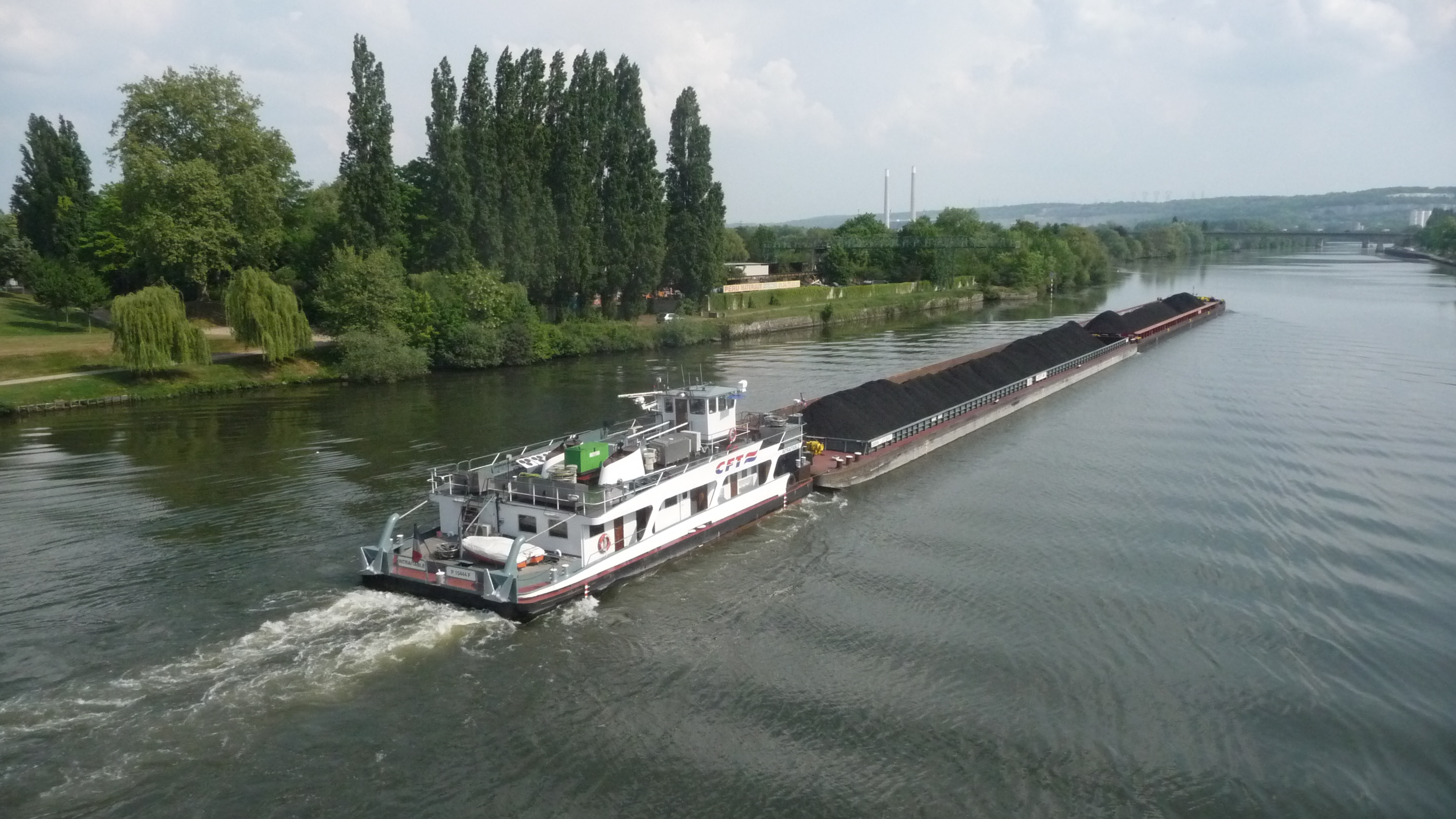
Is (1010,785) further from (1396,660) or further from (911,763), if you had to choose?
(1396,660)

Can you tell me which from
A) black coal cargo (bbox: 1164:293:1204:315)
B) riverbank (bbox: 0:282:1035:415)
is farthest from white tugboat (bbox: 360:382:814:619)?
black coal cargo (bbox: 1164:293:1204:315)

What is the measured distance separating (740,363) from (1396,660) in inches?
1542

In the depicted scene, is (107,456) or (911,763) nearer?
(911,763)

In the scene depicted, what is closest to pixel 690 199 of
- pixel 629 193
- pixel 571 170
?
pixel 629 193

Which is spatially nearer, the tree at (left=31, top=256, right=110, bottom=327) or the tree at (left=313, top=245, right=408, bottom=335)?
the tree at (left=313, top=245, right=408, bottom=335)

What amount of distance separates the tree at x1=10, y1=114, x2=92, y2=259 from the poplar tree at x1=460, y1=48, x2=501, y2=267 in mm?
29843

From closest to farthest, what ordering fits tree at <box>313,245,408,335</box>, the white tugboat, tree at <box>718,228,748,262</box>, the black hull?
the black hull → the white tugboat → tree at <box>313,245,408,335</box> → tree at <box>718,228,748,262</box>

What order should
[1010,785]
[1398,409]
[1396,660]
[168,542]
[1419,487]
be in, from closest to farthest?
[1010,785] → [1396,660] → [168,542] → [1419,487] → [1398,409]

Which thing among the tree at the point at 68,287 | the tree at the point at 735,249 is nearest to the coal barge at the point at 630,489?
the tree at the point at 68,287

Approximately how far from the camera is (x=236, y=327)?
4666 cm

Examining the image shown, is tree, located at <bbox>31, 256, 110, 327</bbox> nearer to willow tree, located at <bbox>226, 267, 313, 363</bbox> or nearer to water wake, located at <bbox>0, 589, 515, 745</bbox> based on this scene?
willow tree, located at <bbox>226, 267, 313, 363</bbox>

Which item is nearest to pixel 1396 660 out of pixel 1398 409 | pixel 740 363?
pixel 1398 409

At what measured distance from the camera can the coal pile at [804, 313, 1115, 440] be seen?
31000 millimetres

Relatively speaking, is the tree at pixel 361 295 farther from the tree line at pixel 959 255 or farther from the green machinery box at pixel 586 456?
the tree line at pixel 959 255
